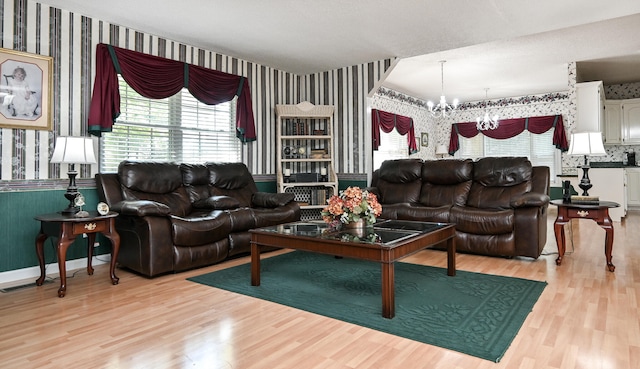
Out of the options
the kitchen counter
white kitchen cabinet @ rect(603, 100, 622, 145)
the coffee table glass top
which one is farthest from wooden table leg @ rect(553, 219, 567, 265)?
white kitchen cabinet @ rect(603, 100, 622, 145)

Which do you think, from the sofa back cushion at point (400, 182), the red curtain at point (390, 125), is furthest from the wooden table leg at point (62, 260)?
the red curtain at point (390, 125)

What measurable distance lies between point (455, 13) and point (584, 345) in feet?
10.5

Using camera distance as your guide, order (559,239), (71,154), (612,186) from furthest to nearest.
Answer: (612,186) < (559,239) < (71,154)

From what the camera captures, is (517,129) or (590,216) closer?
(590,216)

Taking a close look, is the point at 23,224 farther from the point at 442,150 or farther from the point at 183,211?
the point at 442,150

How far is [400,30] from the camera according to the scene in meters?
4.46

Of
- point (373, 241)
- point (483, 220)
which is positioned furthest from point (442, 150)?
point (373, 241)

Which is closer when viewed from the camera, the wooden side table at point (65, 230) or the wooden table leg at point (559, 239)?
the wooden side table at point (65, 230)

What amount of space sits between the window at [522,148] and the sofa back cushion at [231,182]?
7.09 meters

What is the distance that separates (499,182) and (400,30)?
81.5 inches

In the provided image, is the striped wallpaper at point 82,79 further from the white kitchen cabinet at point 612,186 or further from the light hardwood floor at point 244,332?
the white kitchen cabinet at point 612,186

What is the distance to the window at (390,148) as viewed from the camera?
331 inches

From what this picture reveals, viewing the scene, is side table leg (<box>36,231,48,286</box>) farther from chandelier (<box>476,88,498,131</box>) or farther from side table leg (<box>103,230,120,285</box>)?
chandelier (<box>476,88,498,131</box>)

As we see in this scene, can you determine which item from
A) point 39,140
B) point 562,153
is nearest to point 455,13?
point 39,140
